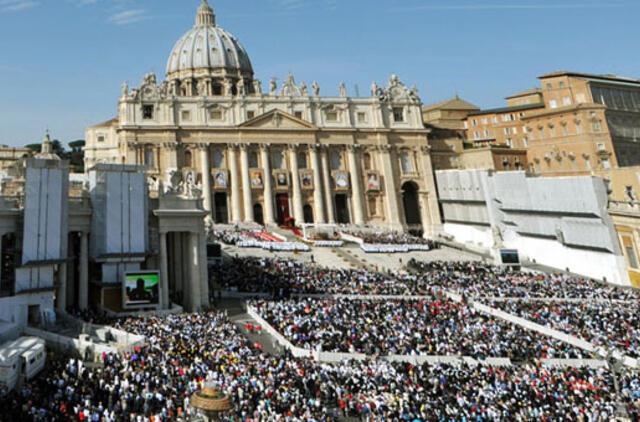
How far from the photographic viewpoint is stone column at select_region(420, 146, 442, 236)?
84875 mm

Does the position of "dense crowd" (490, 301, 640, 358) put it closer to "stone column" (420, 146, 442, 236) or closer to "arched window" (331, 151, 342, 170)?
"stone column" (420, 146, 442, 236)

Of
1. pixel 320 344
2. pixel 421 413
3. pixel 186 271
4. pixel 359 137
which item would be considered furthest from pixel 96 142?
pixel 421 413

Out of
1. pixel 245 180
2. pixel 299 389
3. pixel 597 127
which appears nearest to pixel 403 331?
pixel 299 389

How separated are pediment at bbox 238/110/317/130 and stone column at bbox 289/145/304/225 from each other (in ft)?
11.9

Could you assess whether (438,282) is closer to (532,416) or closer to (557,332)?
(557,332)

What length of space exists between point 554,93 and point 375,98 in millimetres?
28579

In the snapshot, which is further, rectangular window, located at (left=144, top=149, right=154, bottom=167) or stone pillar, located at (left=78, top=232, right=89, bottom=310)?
rectangular window, located at (left=144, top=149, right=154, bottom=167)

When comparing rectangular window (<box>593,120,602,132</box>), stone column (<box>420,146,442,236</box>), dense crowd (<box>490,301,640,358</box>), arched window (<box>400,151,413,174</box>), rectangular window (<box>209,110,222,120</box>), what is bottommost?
dense crowd (<box>490,301,640,358</box>)

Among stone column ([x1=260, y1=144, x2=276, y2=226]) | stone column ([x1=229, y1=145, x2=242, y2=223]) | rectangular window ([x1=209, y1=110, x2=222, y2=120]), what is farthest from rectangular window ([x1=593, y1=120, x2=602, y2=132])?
rectangular window ([x1=209, y1=110, x2=222, y2=120])

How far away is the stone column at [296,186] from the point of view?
80.8 meters

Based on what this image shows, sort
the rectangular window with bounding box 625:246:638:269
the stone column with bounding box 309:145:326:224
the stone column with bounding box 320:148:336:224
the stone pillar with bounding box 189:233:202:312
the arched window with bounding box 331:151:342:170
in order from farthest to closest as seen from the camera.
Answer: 1. the arched window with bounding box 331:151:342:170
2. the stone column with bounding box 320:148:336:224
3. the stone column with bounding box 309:145:326:224
4. the rectangular window with bounding box 625:246:638:269
5. the stone pillar with bounding box 189:233:202:312

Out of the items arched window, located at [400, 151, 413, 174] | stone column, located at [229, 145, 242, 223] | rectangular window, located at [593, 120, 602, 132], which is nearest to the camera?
rectangular window, located at [593, 120, 602, 132]

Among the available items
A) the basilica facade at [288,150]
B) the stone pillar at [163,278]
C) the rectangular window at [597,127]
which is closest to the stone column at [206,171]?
the basilica facade at [288,150]

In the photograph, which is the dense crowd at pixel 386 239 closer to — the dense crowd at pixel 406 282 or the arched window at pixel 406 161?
the dense crowd at pixel 406 282
